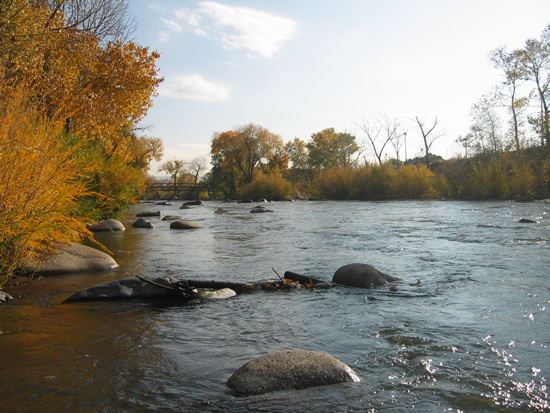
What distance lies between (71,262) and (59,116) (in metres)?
2.64

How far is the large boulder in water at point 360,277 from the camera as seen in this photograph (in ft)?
19.4

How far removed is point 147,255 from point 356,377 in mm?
6824

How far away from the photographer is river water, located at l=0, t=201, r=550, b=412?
2.70 meters

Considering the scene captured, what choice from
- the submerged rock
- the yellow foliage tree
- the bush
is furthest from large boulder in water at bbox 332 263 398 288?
the bush

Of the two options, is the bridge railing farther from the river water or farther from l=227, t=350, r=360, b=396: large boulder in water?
l=227, t=350, r=360, b=396: large boulder in water

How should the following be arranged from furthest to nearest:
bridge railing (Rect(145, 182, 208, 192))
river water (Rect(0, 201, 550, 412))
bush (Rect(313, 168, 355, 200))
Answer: bridge railing (Rect(145, 182, 208, 192))
bush (Rect(313, 168, 355, 200))
river water (Rect(0, 201, 550, 412))

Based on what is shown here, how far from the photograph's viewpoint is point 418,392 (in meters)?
2.79

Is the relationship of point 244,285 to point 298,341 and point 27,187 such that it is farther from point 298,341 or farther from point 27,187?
point 27,187

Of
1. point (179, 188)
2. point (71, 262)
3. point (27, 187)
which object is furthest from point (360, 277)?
point (179, 188)

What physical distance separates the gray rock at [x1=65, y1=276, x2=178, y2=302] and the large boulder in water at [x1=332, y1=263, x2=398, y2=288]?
2448 millimetres

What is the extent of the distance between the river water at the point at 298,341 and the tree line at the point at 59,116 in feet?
3.22

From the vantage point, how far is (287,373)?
9.65 feet

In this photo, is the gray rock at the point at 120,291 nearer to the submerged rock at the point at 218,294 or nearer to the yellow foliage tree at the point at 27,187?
the submerged rock at the point at 218,294

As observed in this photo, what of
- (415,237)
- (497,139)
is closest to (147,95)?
(415,237)
